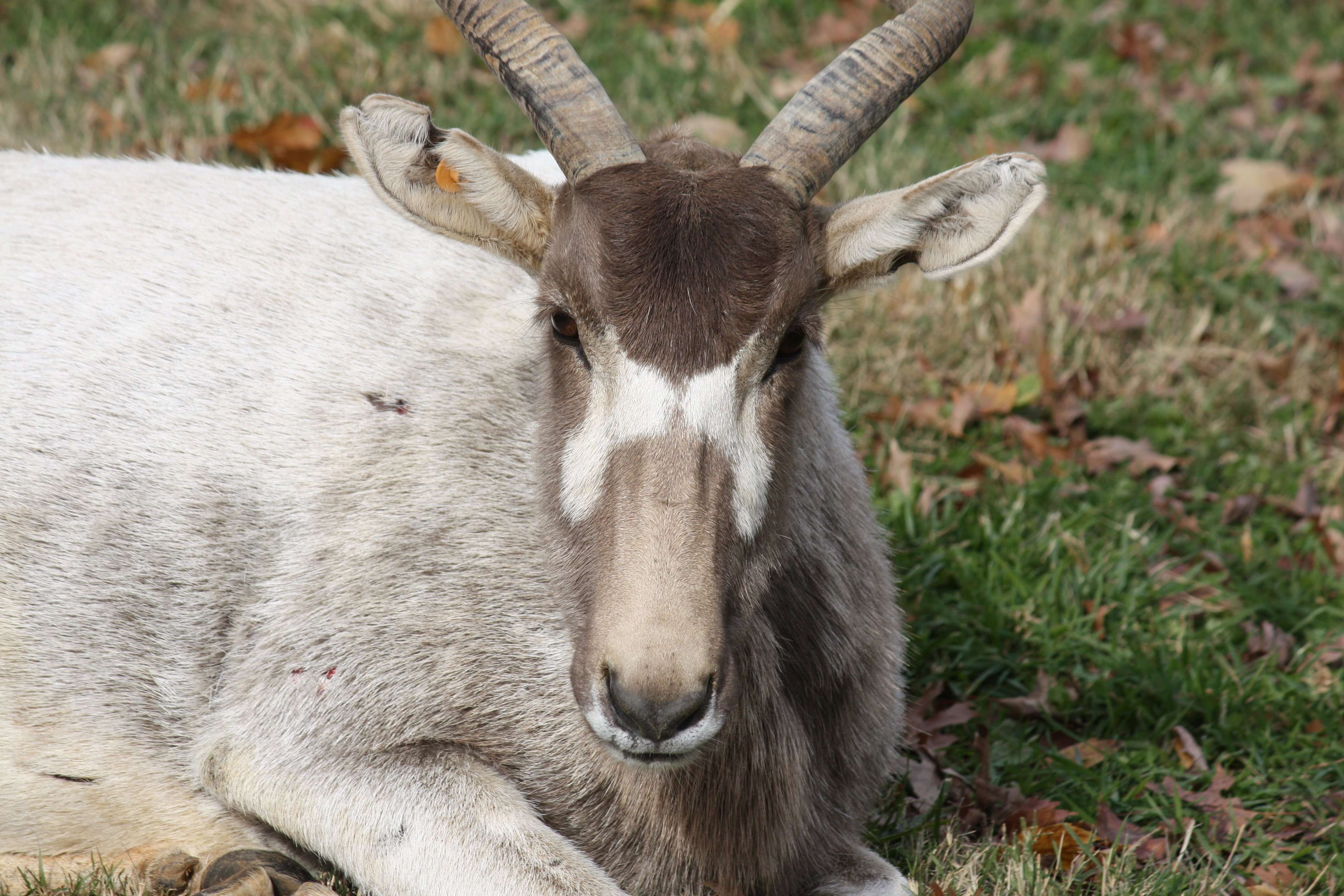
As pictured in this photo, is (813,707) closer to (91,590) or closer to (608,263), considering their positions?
(608,263)

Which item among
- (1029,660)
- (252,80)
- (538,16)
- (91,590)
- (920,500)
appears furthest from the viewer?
(252,80)

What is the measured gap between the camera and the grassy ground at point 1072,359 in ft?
15.9

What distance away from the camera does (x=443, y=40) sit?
857 centimetres

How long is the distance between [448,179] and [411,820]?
5.72 feet

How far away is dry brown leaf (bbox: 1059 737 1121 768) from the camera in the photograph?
4.94 m

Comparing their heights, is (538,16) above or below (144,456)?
above

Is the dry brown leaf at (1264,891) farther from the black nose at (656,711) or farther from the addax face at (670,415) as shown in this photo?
the black nose at (656,711)

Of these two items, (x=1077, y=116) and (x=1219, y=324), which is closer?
(x=1219, y=324)

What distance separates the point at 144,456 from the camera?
4.32 metres

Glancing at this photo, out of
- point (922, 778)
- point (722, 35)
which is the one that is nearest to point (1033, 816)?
point (922, 778)

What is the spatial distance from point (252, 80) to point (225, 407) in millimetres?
4483

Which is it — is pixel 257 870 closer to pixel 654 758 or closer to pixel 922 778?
pixel 654 758

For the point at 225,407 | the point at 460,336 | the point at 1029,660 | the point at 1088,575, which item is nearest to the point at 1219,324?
the point at 1088,575

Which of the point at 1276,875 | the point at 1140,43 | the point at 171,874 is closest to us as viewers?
the point at 171,874
